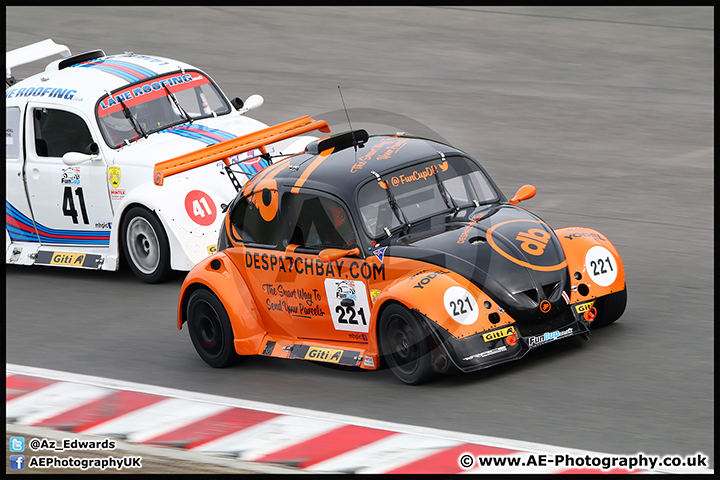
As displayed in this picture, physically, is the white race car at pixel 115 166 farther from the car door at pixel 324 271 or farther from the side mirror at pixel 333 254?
the side mirror at pixel 333 254

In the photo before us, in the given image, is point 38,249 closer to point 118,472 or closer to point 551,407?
Answer: point 118,472

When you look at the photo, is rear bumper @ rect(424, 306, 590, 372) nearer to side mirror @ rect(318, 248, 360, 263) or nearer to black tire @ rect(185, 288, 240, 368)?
side mirror @ rect(318, 248, 360, 263)

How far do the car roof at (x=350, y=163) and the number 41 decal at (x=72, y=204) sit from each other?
3.52m

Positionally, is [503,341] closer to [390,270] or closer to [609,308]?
[390,270]

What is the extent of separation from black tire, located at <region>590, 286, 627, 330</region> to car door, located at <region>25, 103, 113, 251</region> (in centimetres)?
558

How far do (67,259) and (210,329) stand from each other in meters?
3.53

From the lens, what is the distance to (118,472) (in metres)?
6.71

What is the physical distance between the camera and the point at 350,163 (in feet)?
28.5

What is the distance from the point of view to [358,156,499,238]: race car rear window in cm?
837

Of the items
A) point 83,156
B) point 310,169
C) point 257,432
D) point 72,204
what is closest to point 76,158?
point 83,156

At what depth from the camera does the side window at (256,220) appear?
8.79 m

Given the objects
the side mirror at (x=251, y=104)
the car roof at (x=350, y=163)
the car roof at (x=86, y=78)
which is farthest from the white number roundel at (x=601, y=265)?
the car roof at (x=86, y=78)
